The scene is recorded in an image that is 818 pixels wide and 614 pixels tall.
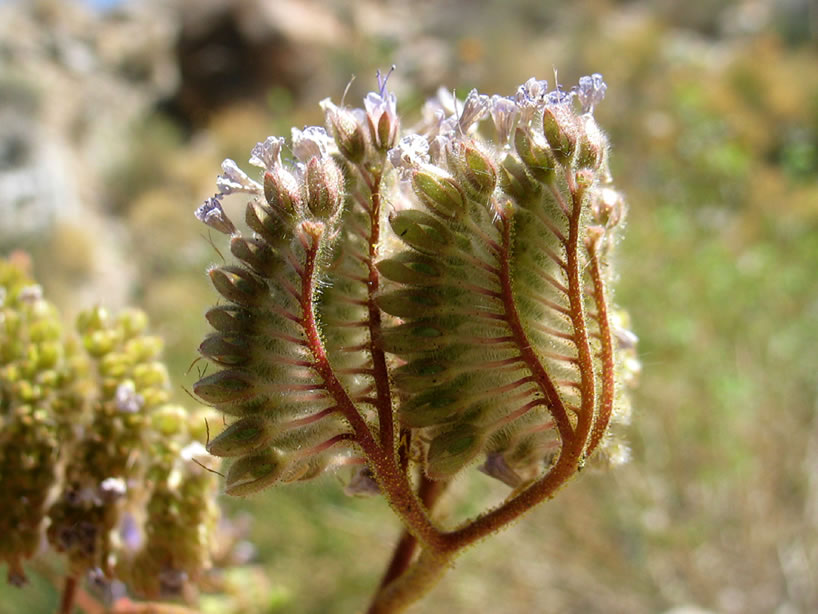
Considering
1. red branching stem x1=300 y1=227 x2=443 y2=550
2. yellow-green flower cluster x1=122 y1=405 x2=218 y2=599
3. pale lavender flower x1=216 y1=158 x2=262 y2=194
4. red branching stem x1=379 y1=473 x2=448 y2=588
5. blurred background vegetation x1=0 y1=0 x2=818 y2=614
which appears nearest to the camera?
red branching stem x1=300 y1=227 x2=443 y2=550

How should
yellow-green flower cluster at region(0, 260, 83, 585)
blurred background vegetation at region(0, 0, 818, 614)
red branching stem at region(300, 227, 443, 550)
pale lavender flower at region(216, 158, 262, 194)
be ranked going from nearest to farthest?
red branching stem at region(300, 227, 443, 550), pale lavender flower at region(216, 158, 262, 194), yellow-green flower cluster at region(0, 260, 83, 585), blurred background vegetation at region(0, 0, 818, 614)

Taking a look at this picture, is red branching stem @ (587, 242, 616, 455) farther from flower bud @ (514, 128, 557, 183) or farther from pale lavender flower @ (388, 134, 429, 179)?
pale lavender flower @ (388, 134, 429, 179)

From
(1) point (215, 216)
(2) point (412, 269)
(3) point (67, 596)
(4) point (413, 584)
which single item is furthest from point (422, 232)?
(3) point (67, 596)

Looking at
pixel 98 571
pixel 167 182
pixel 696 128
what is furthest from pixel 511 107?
pixel 167 182

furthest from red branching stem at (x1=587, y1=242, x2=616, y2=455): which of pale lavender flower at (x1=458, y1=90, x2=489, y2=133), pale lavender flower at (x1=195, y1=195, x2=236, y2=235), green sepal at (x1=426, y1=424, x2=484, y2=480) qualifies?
pale lavender flower at (x1=195, y1=195, x2=236, y2=235)

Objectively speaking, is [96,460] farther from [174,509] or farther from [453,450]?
[453,450]

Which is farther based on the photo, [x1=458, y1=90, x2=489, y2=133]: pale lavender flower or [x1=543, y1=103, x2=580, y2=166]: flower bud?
[x1=458, y1=90, x2=489, y2=133]: pale lavender flower
